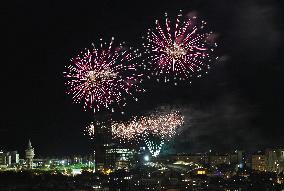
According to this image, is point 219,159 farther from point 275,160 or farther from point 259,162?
point 275,160

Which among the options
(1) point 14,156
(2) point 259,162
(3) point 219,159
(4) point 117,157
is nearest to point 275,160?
(2) point 259,162

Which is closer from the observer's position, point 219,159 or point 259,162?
point 259,162

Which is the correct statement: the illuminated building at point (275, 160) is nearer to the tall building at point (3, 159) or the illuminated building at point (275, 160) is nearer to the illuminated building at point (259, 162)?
the illuminated building at point (259, 162)

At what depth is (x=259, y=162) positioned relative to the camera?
147500 mm

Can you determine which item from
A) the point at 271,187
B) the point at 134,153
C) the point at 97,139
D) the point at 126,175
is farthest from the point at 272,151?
the point at 271,187

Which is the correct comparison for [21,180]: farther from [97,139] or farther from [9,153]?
[9,153]

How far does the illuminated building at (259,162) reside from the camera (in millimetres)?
142100

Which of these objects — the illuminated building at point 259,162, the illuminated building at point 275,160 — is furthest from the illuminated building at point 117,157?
the illuminated building at point 259,162

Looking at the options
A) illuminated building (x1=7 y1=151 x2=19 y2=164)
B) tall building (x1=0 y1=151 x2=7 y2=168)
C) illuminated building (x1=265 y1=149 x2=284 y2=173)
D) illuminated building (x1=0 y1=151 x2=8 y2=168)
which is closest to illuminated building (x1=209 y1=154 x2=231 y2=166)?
illuminated building (x1=265 y1=149 x2=284 y2=173)

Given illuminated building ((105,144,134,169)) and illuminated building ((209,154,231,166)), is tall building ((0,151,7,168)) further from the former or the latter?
illuminated building ((209,154,231,166))

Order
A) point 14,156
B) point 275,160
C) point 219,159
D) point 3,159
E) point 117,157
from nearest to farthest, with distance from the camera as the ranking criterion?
point 275,160 < point 117,157 < point 3,159 < point 14,156 < point 219,159

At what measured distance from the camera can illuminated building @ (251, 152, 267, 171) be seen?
142100mm

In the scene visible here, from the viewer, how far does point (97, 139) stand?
132875mm

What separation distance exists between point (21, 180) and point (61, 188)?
14.5m
